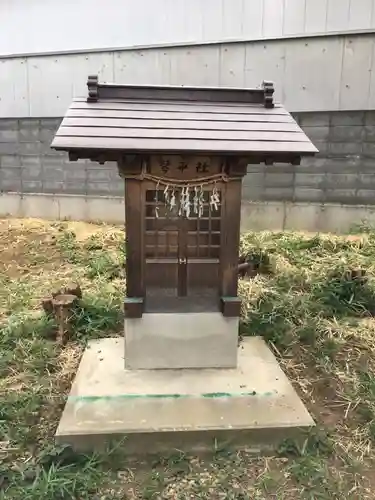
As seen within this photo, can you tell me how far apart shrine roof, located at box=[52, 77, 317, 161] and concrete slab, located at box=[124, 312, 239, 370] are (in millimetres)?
1489

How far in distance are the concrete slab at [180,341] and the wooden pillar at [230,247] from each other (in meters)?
0.15

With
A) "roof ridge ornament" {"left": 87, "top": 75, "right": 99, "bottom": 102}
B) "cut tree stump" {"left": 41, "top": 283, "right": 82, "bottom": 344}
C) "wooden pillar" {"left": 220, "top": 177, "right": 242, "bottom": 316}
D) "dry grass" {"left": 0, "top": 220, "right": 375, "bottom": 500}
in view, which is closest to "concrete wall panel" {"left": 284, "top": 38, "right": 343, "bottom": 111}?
"dry grass" {"left": 0, "top": 220, "right": 375, "bottom": 500}

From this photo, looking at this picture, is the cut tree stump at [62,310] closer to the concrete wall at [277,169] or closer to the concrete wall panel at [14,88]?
the concrete wall at [277,169]

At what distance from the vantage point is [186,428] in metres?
3.28

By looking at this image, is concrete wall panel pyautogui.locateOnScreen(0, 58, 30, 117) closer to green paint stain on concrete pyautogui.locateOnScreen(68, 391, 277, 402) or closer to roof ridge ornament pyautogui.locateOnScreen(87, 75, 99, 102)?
roof ridge ornament pyautogui.locateOnScreen(87, 75, 99, 102)

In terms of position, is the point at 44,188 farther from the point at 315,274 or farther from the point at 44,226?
the point at 315,274

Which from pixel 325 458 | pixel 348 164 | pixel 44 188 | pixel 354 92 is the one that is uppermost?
pixel 354 92

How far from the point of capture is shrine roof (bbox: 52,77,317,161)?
3.34 meters

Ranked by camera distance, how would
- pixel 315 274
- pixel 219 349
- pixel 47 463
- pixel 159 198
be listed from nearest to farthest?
pixel 47 463 < pixel 159 198 < pixel 219 349 < pixel 315 274

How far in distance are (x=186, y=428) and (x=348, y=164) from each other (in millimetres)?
6111

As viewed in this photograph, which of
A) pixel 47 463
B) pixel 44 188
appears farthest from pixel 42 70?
pixel 47 463

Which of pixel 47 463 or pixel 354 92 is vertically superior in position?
pixel 354 92

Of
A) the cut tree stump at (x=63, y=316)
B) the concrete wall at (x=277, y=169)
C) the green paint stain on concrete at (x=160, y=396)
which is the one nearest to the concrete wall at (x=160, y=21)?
the concrete wall at (x=277, y=169)

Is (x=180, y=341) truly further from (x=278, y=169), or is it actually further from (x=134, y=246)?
(x=278, y=169)
